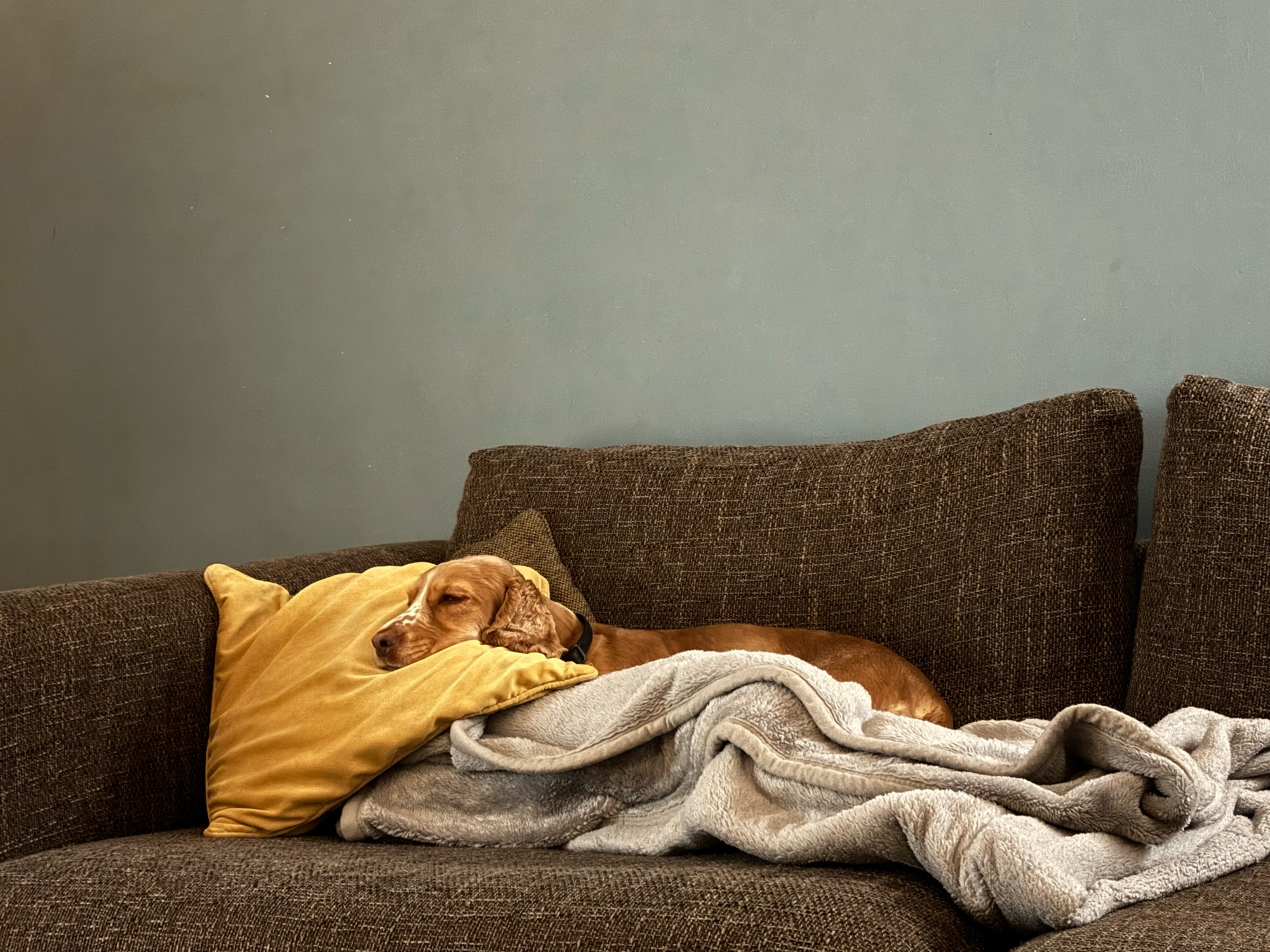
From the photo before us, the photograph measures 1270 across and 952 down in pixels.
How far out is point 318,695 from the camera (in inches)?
62.6

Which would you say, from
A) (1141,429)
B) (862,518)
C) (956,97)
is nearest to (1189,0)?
(956,97)

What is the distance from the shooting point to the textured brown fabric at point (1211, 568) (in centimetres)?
148

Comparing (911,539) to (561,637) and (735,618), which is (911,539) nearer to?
(735,618)

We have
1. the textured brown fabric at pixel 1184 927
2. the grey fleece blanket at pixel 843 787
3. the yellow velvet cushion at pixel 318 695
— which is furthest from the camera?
the yellow velvet cushion at pixel 318 695

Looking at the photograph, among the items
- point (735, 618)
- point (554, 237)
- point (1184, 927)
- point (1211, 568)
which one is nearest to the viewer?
point (1184, 927)

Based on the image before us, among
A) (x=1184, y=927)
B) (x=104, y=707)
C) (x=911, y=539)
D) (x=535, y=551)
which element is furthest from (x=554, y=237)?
(x=1184, y=927)

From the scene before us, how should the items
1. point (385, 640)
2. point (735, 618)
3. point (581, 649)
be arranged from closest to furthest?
point (385, 640) → point (581, 649) → point (735, 618)

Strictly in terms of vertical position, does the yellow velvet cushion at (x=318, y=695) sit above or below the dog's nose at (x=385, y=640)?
below

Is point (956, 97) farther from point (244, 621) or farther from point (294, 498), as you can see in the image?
point (294, 498)

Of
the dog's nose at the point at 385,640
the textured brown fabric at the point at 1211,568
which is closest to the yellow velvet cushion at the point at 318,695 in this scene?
the dog's nose at the point at 385,640

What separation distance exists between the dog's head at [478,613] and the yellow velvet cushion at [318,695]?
0.06m

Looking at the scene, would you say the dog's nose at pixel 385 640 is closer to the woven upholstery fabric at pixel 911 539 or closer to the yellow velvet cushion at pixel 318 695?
the yellow velvet cushion at pixel 318 695

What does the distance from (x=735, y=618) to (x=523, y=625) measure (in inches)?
14.2

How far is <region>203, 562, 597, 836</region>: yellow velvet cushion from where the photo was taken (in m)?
1.48
